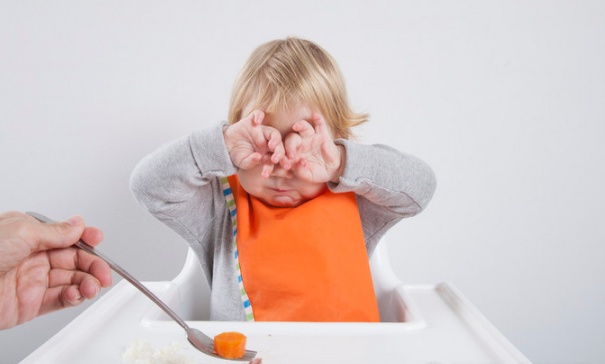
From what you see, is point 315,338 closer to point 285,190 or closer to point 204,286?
point 285,190

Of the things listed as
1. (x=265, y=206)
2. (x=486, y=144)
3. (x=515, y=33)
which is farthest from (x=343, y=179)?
(x=515, y=33)

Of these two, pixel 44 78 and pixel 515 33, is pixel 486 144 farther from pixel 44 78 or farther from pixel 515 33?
pixel 44 78

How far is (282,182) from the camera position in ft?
3.22

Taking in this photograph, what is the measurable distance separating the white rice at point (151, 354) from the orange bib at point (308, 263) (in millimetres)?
292

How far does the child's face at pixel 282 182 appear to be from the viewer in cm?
92

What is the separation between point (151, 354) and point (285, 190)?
1.38 ft

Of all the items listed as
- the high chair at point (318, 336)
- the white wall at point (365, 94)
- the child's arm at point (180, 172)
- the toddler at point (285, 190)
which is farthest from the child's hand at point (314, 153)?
the white wall at point (365, 94)

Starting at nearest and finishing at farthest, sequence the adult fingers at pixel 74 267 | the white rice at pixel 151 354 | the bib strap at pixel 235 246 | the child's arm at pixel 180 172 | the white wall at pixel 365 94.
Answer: the white rice at pixel 151 354 → the adult fingers at pixel 74 267 → the child's arm at pixel 180 172 → the bib strap at pixel 235 246 → the white wall at pixel 365 94

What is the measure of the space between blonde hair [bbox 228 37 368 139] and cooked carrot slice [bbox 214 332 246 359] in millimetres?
426

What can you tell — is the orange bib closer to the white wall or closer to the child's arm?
the child's arm

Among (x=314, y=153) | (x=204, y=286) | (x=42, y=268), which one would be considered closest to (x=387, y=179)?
(x=314, y=153)

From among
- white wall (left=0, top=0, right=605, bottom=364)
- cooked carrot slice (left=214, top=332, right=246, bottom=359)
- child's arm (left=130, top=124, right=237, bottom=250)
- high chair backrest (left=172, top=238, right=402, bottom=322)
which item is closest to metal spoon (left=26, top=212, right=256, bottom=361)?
cooked carrot slice (left=214, top=332, right=246, bottom=359)

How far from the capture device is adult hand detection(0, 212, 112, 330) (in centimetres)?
68

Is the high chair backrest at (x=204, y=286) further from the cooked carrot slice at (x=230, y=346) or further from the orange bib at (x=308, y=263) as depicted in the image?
the cooked carrot slice at (x=230, y=346)
